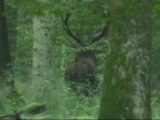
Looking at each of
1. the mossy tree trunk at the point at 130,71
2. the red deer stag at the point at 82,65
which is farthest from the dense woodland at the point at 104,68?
the red deer stag at the point at 82,65

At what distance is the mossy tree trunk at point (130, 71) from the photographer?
9.88m

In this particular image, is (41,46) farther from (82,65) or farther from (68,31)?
(82,65)

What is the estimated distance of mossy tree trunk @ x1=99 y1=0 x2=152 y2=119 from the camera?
9883 millimetres

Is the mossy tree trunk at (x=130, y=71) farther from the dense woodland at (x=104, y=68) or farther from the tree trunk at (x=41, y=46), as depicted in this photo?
the tree trunk at (x=41, y=46)

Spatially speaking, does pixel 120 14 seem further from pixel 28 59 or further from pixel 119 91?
pixel 28 59

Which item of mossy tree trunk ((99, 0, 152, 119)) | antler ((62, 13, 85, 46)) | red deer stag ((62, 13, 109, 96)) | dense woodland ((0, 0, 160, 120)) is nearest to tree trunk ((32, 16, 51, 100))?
dense woodland ((0, 0, 160, 120))

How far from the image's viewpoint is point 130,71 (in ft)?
32.5

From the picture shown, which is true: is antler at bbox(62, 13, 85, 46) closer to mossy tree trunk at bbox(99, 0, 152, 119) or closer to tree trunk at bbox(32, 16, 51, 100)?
tree trunk at bbox(32, 16, 51, 100)

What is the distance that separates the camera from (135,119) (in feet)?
32.4

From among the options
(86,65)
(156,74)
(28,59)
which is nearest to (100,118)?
(86,65)

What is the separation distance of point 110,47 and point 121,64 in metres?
0.40

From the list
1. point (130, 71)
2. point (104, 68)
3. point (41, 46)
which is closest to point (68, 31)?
point (41, 46)

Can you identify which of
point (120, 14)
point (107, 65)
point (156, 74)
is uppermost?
point (120, 14)

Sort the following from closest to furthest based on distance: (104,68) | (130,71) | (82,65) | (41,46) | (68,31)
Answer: (130,71) → (104,68) → (41,46) → (68,31) → (82,65)
